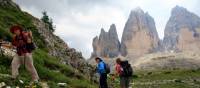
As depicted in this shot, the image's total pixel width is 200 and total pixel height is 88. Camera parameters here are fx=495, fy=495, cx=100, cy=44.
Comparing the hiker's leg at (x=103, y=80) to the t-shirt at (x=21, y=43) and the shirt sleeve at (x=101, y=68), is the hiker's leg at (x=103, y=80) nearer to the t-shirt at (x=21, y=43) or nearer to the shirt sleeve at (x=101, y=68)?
the shirt sleeve at (x=101, y=68)

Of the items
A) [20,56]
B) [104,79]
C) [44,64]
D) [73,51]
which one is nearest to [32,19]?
[73,51]

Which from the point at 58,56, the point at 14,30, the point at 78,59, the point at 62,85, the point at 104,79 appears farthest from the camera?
the point at 78,59

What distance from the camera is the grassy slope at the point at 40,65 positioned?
25.6 meters

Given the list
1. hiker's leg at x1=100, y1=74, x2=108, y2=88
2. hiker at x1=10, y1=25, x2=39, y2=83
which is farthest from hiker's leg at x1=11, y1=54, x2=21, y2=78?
hiker's leg at x1=100, y1=74, x2=108, y2=88

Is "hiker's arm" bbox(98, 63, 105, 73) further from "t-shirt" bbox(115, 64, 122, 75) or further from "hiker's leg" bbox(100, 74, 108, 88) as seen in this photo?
"t-shirt" bbox(115, 64, 122, 75)

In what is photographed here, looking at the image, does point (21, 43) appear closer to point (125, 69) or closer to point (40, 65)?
point (125, 69)

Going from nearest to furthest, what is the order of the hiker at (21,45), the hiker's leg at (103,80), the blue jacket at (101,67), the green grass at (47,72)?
the hiker at (21,45)
the green grass at (47,72)
the blue jacket at (101,67)
the hiker's leg at (103,80)

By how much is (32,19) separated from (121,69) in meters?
21.2

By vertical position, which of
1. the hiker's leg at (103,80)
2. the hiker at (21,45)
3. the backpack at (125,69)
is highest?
the hiker at (21,45)

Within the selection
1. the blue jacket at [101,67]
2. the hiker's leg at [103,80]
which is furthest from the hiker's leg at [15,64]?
the hiker's leg at [103,80]

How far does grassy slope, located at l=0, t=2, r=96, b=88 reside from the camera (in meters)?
25.6

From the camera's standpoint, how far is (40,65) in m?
29.6

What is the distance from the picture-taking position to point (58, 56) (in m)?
40.0

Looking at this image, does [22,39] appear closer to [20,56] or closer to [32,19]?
[20,56]
